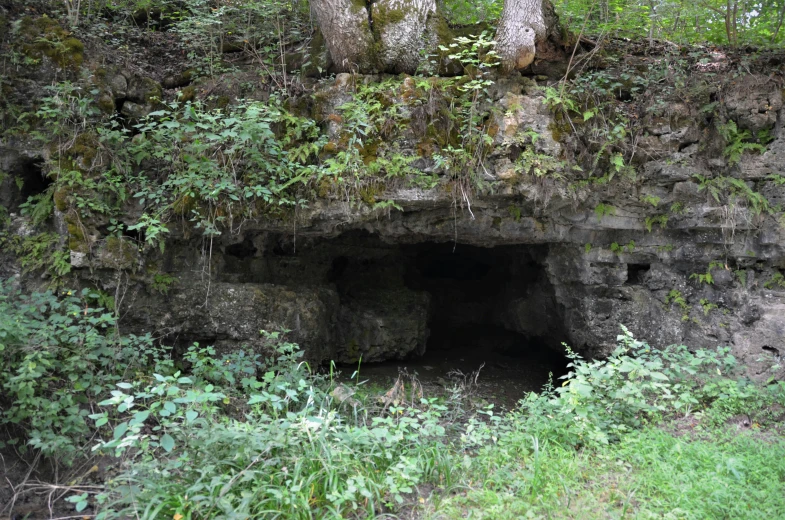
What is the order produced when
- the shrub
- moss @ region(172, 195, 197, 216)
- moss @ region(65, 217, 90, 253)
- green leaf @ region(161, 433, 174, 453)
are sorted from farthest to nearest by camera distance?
1. moss @ region(172, 195, 197, 216)
2. moss @ region(65, 217, 90, 253)
3. the shrub
4. green leaf @ region(161, 433, 174, 453)

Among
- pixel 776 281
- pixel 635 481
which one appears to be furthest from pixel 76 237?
pixel 776 281

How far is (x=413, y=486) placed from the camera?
12.7ft

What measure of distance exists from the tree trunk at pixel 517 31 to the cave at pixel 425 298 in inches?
99.6

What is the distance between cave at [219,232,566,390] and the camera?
7.67m

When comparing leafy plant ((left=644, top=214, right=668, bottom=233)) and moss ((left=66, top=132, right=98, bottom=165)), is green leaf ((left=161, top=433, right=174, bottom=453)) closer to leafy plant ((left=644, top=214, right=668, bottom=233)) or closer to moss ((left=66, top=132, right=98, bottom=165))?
moss ((left=66, top=132, right=98, bottom=165))

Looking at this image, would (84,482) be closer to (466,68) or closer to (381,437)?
(381,437)

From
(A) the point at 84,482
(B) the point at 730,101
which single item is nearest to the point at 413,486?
(A) the point at 84,482

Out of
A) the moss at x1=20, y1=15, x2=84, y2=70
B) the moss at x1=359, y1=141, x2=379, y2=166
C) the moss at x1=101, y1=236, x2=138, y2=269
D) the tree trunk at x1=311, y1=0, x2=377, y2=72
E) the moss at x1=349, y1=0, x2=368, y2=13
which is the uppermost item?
the moss at x1=349, y1=0, x2=368, y2=13

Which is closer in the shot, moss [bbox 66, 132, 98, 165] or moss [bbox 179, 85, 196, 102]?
moss [bbox 66, 132, 98, 165]

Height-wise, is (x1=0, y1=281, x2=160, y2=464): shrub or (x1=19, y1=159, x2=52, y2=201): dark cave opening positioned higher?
(x1=19, y1=159, x2=52, y2=201): dark cave opening

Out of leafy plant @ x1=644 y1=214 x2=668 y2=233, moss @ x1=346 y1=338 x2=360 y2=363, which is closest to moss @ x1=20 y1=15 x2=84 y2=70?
moss @ x1=346 y1=338 x2=360 y2=363

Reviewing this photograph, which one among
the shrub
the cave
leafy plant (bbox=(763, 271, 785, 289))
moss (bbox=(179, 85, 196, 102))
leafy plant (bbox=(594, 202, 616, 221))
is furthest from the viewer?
the cave

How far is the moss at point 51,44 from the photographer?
5.89m

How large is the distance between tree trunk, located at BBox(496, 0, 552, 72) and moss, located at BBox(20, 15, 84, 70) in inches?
186
